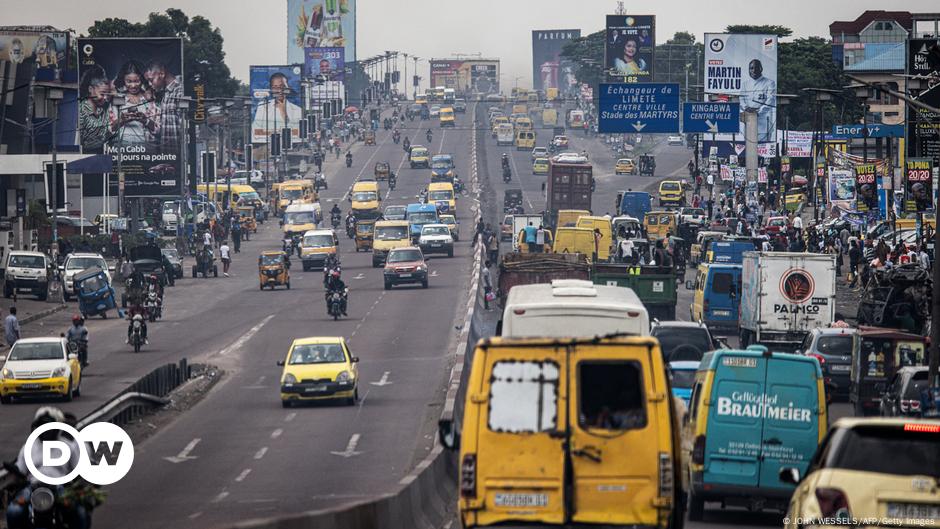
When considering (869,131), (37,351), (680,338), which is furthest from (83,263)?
(869,131)

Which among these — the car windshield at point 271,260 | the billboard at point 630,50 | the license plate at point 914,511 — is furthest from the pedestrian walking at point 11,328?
the billboard at point 630,50

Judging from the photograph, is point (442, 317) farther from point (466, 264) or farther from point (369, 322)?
point (466, 264)

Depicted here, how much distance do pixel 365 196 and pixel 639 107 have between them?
37.1 meters

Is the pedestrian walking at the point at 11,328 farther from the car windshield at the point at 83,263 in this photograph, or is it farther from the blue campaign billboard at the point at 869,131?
the blue campaign billboard at the point at 869,131

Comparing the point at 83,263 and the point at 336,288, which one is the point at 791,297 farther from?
the point at 83,263

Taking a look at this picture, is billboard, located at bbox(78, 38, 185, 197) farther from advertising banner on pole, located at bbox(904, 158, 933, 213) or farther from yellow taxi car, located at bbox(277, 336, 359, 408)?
yellow taxi car, located at bbox(277, 336, 359, 408)

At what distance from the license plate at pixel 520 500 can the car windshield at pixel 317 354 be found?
21775 mm

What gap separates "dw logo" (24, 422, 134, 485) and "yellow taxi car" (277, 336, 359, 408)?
5538 mm

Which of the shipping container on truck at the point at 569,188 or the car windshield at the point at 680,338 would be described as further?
the shipping container on truck at the point at 569,188

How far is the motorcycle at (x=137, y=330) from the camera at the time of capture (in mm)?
46656

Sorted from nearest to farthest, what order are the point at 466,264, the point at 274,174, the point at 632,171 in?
the point at 466,264, the point at 632,171, the point at 274,174

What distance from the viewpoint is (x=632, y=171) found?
13600 cm

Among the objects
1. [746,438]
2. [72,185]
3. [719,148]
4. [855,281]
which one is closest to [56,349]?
[746,438]

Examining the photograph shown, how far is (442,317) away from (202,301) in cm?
1325
